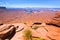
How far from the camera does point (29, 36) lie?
12055 mm

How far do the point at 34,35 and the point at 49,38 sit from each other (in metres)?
1.67

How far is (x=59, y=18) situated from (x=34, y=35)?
17.5ft

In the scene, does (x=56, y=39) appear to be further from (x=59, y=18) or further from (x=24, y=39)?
(x=59, y=18)

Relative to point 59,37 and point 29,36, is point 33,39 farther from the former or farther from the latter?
point 59,37

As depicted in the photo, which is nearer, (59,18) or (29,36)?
(29,36)

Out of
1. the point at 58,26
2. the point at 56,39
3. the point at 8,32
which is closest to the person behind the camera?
the point at 56,39

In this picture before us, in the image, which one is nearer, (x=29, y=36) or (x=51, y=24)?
(x=29, y=36)

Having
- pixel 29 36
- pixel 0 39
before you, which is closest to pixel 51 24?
pixel 29 36

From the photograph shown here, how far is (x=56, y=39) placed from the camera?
466 inches

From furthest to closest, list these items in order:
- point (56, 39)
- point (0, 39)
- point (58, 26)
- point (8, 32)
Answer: point (58, 26) → point (8, 32) → point (0, 39) → point (56, 39)

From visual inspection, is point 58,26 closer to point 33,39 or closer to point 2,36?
point 33,39

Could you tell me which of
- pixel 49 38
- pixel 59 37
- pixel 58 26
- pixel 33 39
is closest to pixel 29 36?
pixel 33 39

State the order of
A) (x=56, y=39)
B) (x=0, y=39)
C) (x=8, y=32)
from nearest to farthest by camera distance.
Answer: (x=56, y=39) < (x=0, y=39) < (x=8, y=32)

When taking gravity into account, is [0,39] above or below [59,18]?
below
